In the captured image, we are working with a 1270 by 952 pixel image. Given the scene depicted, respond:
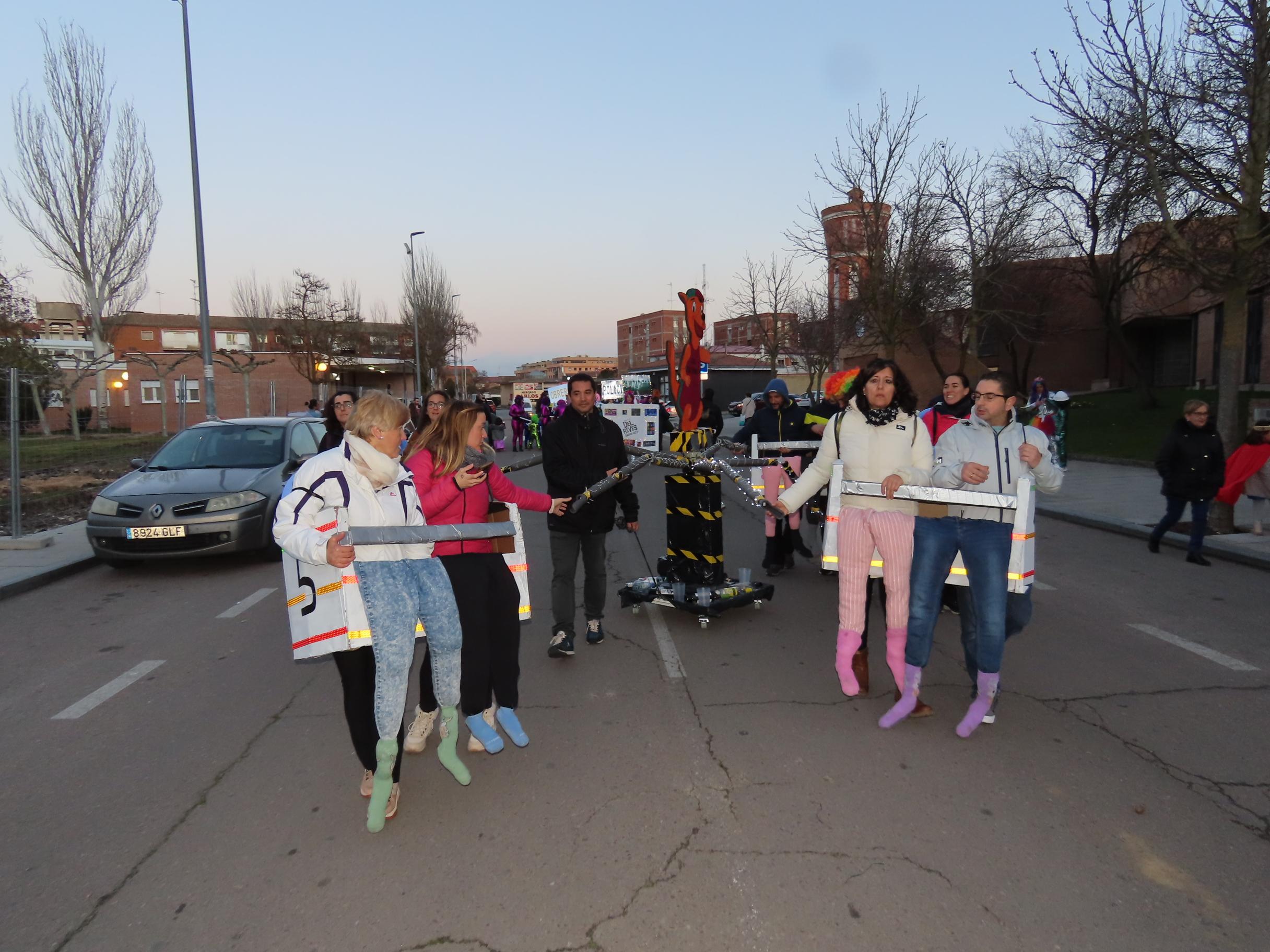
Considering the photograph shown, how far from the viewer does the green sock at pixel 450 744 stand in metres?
3.61

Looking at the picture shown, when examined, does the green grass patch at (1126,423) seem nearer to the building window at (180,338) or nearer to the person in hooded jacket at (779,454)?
the person in hooded jacket at (779,454)

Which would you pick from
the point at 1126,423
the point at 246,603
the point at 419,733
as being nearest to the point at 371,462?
the point at 419,733

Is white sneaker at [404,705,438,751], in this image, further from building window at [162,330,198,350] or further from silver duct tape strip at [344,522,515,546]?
building window at [162,330,198,350]

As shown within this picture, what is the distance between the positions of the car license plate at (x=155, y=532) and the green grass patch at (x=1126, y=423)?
59.2 feet

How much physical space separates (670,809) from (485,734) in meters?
0.99

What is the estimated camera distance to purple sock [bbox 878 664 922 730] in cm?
428

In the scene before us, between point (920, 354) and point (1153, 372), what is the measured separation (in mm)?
10477

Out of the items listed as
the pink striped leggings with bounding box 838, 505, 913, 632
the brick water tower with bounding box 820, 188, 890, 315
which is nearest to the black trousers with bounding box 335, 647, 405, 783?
the pink striped leggings with bounding box 838, 505, 913, 632

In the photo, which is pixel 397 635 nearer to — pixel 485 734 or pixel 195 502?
pixel 485 734

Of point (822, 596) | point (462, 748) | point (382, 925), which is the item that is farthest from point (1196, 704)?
point (382, 925)

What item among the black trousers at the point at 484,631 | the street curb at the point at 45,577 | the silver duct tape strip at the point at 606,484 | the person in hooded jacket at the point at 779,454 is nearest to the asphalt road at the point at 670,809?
the black trousers at the point at 484,631

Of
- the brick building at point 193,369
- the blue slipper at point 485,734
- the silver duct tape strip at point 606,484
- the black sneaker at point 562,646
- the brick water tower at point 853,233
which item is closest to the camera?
the blue slipper at point 485,734

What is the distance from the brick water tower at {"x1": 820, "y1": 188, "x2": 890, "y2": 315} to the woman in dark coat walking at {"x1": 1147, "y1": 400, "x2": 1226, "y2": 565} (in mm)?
12291

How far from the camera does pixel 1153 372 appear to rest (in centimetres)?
3788
